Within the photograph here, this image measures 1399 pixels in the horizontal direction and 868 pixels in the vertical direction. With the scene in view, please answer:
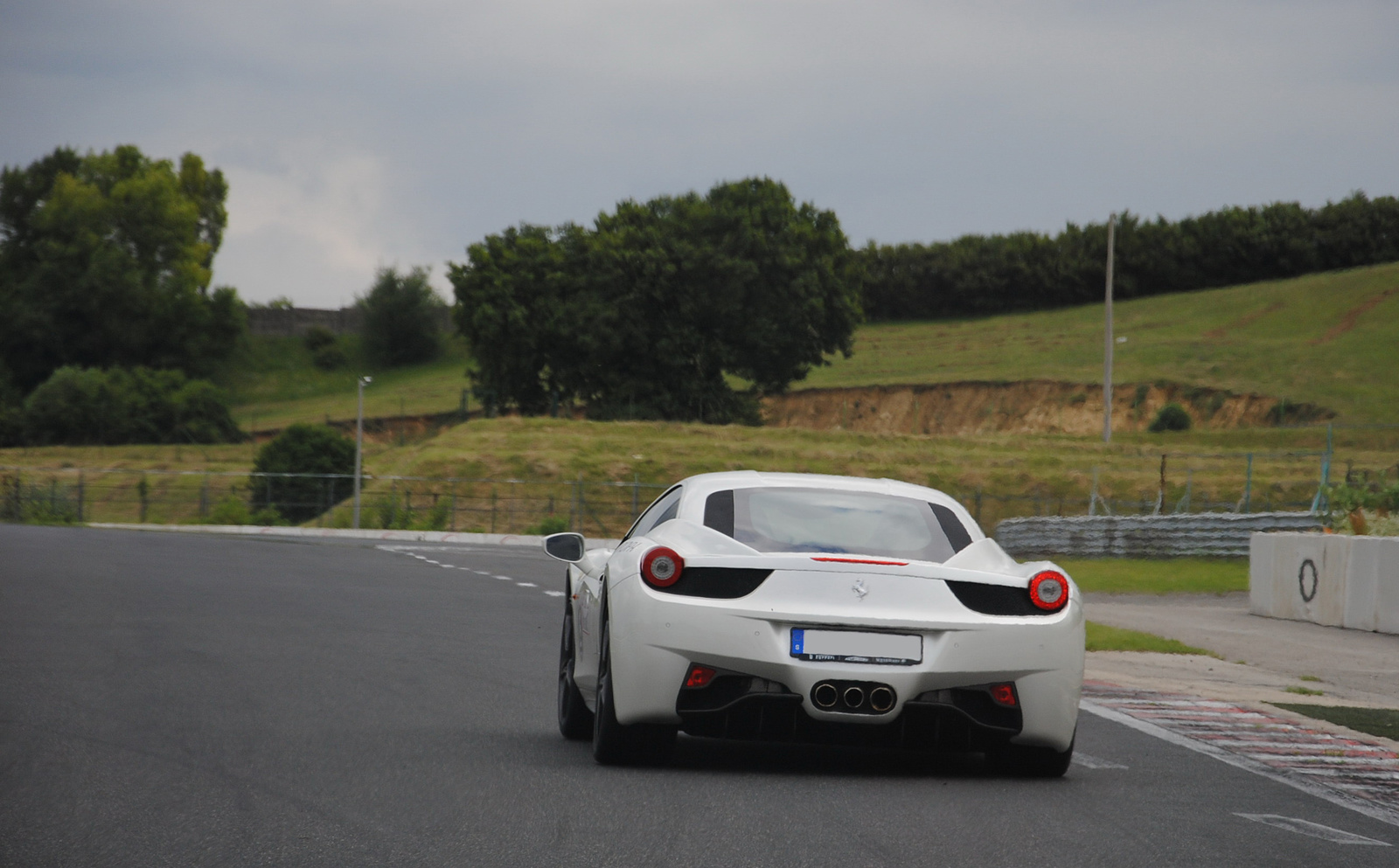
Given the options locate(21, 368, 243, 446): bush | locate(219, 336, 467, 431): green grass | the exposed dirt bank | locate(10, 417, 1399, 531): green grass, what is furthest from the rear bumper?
locate(219, 336, 467, 431): green grass

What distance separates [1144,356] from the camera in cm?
9400

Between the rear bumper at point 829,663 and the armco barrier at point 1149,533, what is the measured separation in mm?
25497

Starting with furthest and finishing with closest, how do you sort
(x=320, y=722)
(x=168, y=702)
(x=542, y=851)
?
(x=168, y=702) < (x=320, y=722) < (x=542, y=851)

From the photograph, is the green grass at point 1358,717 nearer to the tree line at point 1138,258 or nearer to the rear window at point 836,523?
the rear window at point 836,523

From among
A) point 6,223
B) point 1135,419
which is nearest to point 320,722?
point 1135,419

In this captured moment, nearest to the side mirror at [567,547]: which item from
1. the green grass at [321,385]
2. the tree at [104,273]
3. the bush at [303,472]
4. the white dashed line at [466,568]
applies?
the white dashed line at [466,568]

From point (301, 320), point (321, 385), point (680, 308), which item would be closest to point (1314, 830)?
point (680, 308)

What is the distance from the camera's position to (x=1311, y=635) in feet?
60.3

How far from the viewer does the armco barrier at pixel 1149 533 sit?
104 feet

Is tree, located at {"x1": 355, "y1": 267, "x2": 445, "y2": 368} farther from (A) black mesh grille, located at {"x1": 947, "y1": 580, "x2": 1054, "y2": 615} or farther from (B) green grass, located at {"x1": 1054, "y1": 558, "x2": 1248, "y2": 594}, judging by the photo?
(A) black mesh grille, located at {"x1": 947, "y1": 580, "x2": 1054, "y2": 615}

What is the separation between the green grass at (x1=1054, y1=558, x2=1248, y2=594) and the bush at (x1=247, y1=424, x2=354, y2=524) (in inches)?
1226

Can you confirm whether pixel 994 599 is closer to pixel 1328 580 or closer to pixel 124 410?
pixel 1328 580

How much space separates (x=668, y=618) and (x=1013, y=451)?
60.2 m

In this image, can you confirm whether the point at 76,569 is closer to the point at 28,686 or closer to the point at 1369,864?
the point at 28,686
